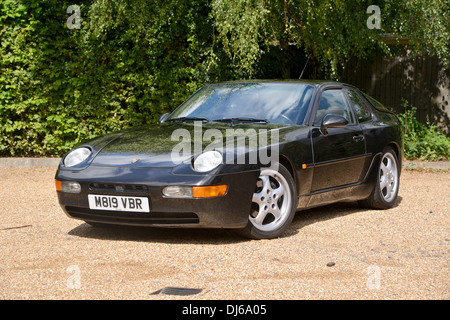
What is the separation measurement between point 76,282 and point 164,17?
696 cm

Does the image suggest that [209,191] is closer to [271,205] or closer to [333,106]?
[271,205]

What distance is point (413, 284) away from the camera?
4473mm

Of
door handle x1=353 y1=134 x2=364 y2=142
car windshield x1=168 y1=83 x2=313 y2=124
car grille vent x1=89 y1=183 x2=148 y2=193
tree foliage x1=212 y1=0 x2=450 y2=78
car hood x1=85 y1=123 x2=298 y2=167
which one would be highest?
tree foliage x1=212 y1=0 x2=450 y2=78

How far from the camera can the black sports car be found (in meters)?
5.39

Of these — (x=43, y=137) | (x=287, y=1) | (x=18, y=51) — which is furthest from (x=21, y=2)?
(x=287, y=1)

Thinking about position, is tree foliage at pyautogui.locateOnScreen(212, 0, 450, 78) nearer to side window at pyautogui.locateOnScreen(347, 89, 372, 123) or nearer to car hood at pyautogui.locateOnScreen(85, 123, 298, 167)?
side window at pyautogui.locateOnScreen(347, 89, 372, 123)

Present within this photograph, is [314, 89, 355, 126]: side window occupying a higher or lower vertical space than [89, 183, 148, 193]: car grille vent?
higher

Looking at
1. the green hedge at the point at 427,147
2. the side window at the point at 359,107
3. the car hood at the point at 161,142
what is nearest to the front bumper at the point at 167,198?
the car hood at the point at 161,142

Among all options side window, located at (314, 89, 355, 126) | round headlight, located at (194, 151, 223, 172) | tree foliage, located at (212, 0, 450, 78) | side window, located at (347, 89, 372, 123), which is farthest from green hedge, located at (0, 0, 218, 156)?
round headlight, located at (194, 151, 223, 172)

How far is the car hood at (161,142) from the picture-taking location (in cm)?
555

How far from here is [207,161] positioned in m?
5.39

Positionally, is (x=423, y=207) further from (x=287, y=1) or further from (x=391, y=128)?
(x=287, y=1)

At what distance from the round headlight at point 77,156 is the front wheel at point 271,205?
4.82 feet

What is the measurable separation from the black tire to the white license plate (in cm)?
301
